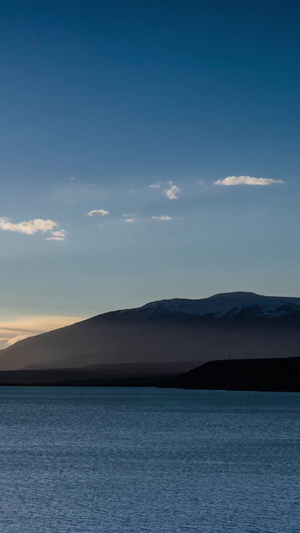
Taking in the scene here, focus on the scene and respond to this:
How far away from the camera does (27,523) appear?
1459 inches

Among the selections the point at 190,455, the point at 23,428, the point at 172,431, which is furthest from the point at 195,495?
the point at 23,428

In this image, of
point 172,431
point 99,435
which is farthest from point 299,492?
point 172,431

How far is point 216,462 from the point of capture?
2478 inches

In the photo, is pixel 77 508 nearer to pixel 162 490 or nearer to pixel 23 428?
pixel 162 490

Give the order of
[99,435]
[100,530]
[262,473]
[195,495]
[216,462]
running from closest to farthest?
[100,530], [195,495], [262,473], [216,462], [99,435]

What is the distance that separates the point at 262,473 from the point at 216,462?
738 centimetres

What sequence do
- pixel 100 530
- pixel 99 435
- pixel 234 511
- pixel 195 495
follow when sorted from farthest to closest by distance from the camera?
pixel 99 435, pixel 195 495, pixel 234 511, pixel 100 530

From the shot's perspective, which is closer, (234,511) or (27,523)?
(27,523)

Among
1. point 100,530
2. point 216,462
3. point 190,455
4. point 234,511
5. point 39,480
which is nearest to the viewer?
point 100,530

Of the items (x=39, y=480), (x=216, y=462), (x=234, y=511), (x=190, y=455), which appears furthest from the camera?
(x=190, y=455)

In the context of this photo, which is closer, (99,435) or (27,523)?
(27,523)

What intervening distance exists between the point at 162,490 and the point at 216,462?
51.8 feet

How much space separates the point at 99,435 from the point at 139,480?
39460 millimetres

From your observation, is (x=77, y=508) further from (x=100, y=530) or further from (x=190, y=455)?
(x=190, y=455)
